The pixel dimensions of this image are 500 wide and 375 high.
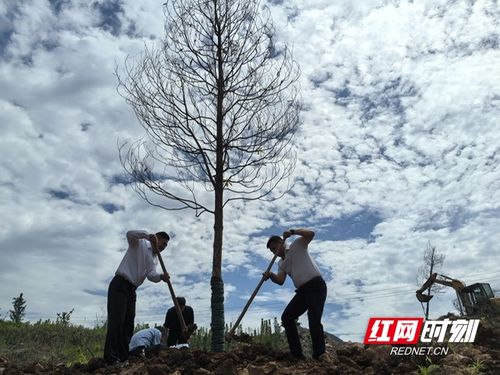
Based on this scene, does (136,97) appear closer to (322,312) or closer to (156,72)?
(156,72)

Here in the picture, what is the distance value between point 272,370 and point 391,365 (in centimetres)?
108

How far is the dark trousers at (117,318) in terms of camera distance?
5.43 m

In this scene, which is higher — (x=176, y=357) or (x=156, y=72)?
(x=156, y=72)

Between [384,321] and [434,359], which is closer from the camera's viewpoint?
[434,359]

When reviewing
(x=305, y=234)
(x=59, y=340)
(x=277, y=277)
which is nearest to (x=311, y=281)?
(x=305, y=234)

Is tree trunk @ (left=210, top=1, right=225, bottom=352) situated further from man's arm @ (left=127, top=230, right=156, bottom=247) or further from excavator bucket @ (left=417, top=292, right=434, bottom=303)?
excavator bucket @ (left=417, top=292, right=434, bottom=303)

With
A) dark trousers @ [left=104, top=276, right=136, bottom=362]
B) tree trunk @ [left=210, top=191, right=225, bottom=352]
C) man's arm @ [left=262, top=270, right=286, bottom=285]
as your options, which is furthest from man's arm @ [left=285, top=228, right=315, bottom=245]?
dark trousers @ [left=104, top=276, right=136, bottom=362]

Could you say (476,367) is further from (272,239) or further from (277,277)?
(272,239)

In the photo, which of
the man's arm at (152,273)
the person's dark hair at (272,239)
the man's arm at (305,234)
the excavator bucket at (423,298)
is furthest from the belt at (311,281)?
the excavator bucket at (423,298)

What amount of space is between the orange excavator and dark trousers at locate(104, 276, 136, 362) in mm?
12739

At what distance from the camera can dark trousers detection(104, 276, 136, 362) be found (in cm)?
543

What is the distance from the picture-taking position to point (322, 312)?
5.48 meters

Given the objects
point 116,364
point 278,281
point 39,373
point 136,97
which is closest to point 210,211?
point 278,281

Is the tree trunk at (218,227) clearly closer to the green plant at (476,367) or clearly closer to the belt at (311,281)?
the belt at (311,281)
